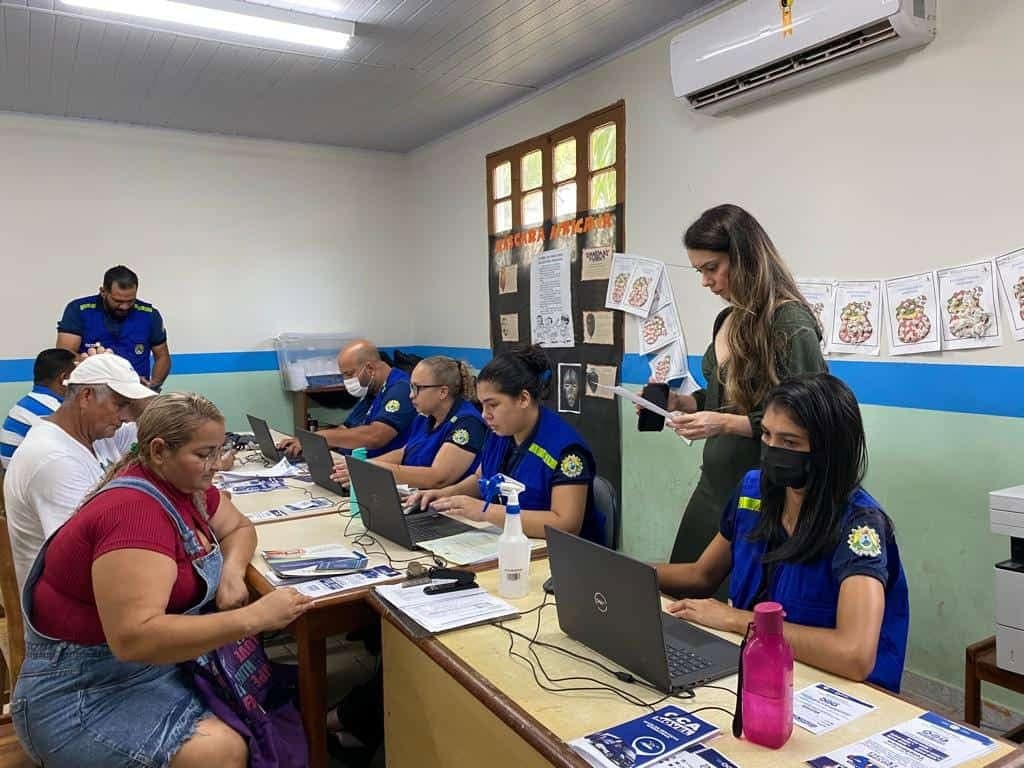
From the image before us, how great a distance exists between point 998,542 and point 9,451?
11.6 feet

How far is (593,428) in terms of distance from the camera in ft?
13.8

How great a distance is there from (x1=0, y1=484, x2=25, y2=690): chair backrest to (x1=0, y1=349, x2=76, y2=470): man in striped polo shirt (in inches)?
44.3

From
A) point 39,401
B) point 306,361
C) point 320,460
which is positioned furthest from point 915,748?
point 306,361

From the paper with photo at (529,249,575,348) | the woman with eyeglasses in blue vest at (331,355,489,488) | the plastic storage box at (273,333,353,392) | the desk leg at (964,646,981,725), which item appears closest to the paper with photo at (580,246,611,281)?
the paper with photo at (529,249,575,348)

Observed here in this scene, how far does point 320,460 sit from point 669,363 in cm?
169

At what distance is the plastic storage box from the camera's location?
5441mm

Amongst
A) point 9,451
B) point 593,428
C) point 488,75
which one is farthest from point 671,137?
point 9,451

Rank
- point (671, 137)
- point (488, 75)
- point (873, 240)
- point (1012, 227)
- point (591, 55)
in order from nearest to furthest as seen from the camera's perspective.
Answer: point (1012, 227), point (873, 240), point (671, 137), point (591, 55), point (488, 75)

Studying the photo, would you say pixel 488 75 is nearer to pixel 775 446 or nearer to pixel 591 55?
pixel 591 55

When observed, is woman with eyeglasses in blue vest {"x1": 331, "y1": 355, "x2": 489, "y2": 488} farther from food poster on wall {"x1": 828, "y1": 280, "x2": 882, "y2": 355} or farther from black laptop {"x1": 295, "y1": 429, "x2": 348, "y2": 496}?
food poster on wall {"x1": 828, "y1": 280, "x2": 882, "y2": 355}

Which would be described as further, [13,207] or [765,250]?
[13,207]

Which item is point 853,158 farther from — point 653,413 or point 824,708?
point 824,708

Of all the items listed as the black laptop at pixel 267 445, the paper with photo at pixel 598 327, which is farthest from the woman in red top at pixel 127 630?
the paper with photo at pixel 598 327

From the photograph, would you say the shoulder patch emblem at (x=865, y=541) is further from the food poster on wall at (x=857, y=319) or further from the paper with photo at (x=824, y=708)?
the food poster on wall at (x=857, y=319)
